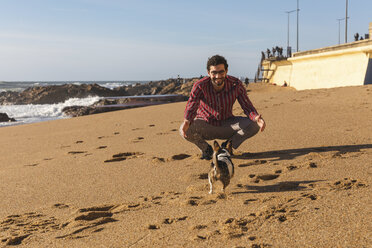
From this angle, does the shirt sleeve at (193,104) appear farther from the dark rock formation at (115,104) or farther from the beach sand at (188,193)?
the dark rock formation at (115,104)

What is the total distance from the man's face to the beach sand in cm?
94

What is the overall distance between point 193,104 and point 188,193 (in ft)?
3.53

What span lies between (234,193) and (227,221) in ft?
2.14

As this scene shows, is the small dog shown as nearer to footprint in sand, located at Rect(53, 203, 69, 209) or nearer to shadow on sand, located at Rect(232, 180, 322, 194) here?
shadow on sand, located at Rect(232, 180, 322, 194)

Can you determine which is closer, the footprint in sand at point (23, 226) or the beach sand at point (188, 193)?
the beach sand at point (188, 193)

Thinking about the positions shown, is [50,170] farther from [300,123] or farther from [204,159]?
[300,123]

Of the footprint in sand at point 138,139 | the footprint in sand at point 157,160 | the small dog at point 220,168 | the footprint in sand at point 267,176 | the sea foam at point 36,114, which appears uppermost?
the small dog at point 220,168

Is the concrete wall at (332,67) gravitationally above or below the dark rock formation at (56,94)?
above

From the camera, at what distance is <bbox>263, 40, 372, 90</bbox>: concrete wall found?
13539 millimetres

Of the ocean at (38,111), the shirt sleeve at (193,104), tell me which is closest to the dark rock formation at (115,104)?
the ocean at (38,111)

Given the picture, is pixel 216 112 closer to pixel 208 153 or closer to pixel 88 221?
pixel 208 153

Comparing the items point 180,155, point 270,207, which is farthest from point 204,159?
point 270,207

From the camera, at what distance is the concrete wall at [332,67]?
13539 millimetres

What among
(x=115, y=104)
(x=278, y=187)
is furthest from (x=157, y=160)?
(x=115, y=104)
